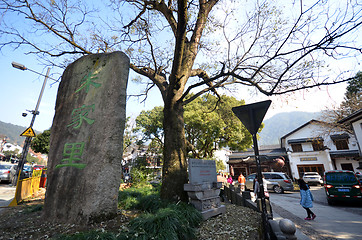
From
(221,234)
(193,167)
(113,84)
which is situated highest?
(113,84)

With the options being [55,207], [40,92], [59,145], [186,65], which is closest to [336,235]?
[186,65]

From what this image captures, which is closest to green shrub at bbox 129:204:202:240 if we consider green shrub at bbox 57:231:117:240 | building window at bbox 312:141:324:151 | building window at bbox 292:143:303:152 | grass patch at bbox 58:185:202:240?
grass patch at bbox 58:185:202:240

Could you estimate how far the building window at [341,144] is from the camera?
2212cm

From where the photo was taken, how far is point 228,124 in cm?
1468

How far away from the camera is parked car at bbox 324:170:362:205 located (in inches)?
337

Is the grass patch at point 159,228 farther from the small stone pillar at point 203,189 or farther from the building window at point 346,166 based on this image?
the building window at point 346,166

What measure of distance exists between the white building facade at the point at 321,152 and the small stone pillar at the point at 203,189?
22.0 m

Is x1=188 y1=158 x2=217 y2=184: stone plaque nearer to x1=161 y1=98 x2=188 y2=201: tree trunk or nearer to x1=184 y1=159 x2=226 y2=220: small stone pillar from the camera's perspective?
x1=184 y1=159 x2=226 y2=220: small stone pillar

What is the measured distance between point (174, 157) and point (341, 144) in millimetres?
27603

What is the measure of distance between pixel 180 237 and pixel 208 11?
24.9ft

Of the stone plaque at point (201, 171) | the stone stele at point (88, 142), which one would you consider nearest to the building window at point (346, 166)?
the stone plaque at point (201, 171)

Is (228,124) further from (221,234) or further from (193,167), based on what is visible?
(221,234)

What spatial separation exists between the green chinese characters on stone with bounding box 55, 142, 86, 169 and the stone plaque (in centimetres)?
267

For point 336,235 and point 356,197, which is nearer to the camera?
point 336,235
